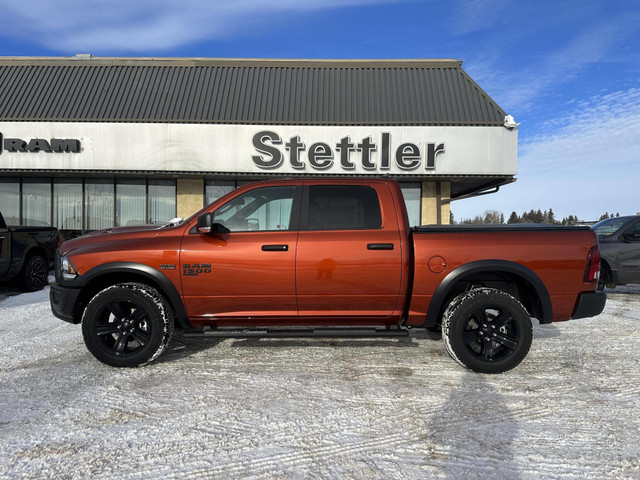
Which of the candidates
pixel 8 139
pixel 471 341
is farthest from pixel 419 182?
pixel 8 139

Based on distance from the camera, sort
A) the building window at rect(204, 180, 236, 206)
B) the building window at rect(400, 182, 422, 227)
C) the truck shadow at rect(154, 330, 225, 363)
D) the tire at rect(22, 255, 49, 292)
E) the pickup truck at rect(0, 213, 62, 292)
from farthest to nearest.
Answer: the building window at rect(204, 180, 236, 206) → the building window at rect(400, 182, 422, 227) → the tire at rect(22, 255, 49, 292) → the pickup truck at rect(0, 213, 62, 292) → the truck shadow at rect(154, 330, 225, 363)

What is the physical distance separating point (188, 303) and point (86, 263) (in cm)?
106

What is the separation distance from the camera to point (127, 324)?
371cm

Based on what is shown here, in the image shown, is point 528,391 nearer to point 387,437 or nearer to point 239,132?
point 387,437

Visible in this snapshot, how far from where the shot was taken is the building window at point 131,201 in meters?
12.5

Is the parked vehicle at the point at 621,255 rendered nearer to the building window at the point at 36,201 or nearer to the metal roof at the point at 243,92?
the metal roof at the point at 243,92

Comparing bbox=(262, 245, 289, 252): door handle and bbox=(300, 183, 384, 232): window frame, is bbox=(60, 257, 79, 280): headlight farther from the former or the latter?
bbox=(300, 183, 384, 232): window frame

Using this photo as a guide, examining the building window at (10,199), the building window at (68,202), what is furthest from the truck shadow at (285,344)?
the building window at (10,199)

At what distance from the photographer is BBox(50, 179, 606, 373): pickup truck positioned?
3590mm

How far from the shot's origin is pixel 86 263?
369 centimetres

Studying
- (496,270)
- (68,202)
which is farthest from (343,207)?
(68,202)

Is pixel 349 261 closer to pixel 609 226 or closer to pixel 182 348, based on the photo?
pixel 182 348

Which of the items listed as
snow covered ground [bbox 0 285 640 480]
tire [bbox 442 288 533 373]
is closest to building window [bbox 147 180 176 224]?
snow covered ground [bbox 0 285 640 480]

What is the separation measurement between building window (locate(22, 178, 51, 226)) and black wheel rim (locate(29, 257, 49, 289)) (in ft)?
19.1
